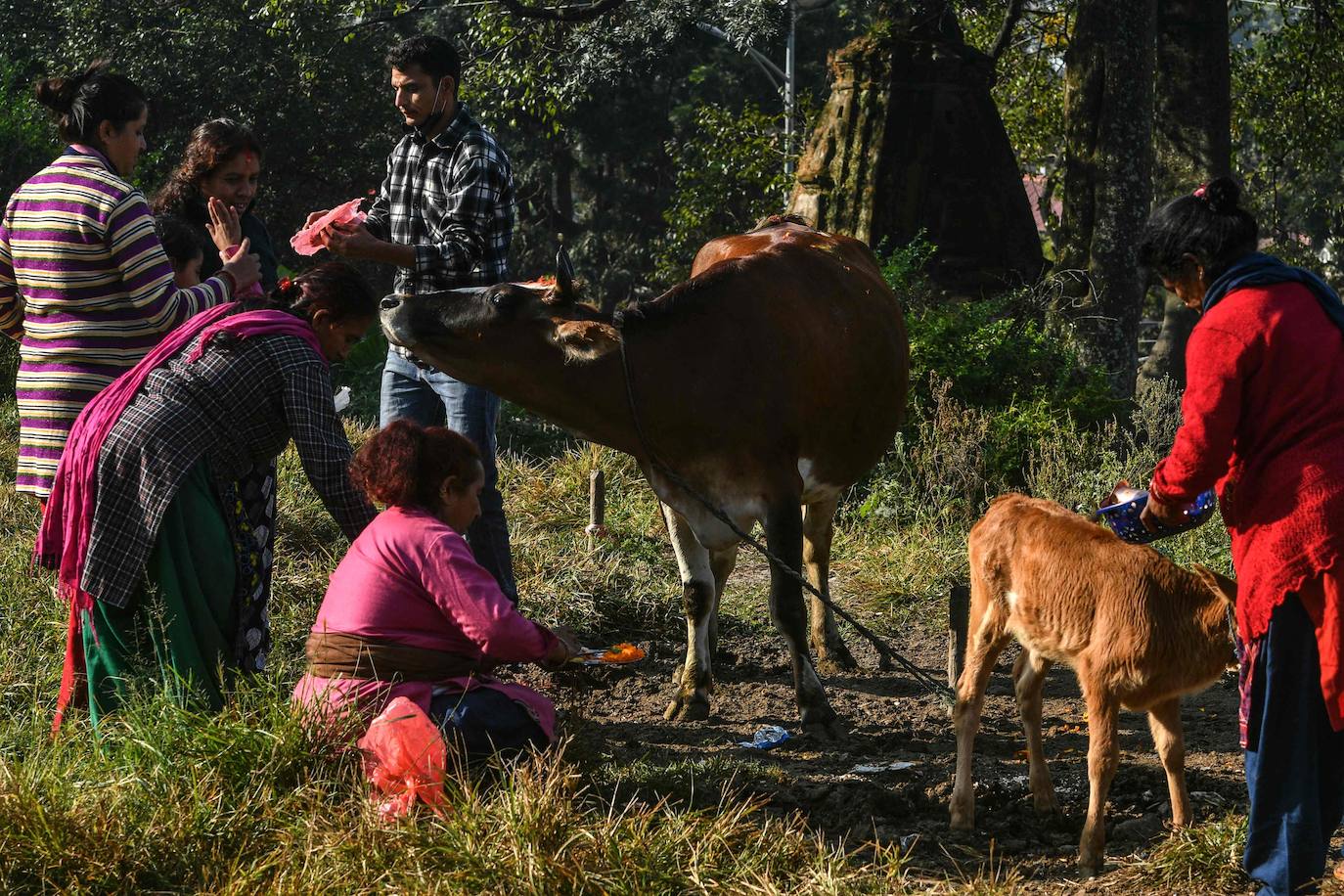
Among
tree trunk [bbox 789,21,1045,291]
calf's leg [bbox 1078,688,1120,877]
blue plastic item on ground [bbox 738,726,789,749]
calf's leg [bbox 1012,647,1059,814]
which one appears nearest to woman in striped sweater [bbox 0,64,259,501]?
blue plastic item on ground [bbox 738,726,789,749]

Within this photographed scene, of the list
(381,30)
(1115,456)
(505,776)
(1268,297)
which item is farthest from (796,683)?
(381,30)

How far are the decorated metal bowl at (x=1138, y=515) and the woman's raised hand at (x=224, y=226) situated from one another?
3367 mm

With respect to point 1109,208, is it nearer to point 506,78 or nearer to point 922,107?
point 922,107

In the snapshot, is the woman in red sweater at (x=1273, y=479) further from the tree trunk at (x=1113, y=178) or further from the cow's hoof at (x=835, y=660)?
the tree trunk at (x=1113, y=178)

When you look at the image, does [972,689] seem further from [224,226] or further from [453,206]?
[224,226]

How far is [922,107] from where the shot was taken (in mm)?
12992

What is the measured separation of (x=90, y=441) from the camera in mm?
4805

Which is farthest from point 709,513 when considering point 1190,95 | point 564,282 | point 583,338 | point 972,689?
point 1190,95

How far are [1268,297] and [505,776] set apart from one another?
7.99ft

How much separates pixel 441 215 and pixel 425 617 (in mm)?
2554

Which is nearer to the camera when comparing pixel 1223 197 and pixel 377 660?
pixel 1223 197

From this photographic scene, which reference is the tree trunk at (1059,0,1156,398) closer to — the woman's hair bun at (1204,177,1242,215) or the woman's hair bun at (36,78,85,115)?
the woman's hair bun at (1204,177,1242,215)

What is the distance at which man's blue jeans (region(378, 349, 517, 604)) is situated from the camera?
6.58 m

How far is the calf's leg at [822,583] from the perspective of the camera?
24.5 feet
